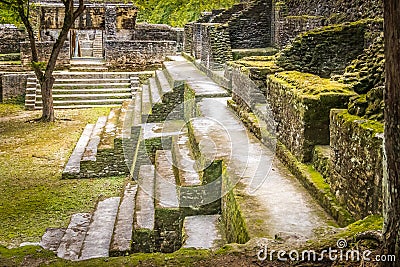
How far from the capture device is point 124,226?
6508 mm

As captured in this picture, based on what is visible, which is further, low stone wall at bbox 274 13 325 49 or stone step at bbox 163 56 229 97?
stone step at bbox 163 56 229 97

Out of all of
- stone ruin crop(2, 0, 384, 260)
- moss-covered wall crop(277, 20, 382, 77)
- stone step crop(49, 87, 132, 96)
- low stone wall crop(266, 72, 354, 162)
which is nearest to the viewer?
stone ruin crop(2, 0, 384, 260)

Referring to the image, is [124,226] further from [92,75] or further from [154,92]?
[92,75]

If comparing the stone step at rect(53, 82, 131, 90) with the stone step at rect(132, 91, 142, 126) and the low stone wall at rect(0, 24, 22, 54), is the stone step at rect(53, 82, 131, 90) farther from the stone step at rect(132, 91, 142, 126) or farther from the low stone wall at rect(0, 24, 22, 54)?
the low stone wall at rect(0, 24, 22, 54)

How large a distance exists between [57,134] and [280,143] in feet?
24.2

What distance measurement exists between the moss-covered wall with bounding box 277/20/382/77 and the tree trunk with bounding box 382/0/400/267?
5063mm

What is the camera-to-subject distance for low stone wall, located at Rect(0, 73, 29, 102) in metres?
17.7

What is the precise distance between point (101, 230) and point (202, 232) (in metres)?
1.71

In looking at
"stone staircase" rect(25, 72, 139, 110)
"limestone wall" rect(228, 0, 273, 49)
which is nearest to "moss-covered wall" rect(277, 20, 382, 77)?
"limestone wall" rect(228, 0, 273, 49)

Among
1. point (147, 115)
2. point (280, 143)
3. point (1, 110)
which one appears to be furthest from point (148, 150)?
point (1, 110)

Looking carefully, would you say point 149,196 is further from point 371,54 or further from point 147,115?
point 147,115

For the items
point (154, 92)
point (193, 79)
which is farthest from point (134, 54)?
point (193, 79)

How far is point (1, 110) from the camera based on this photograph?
16484 millimetres

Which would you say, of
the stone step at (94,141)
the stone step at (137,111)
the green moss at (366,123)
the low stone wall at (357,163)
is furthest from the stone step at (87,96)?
the green moss at (366,123)
